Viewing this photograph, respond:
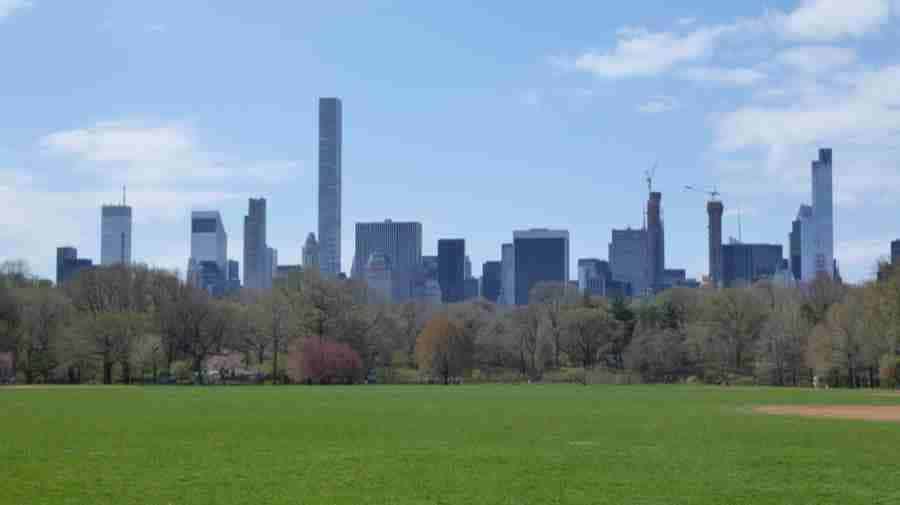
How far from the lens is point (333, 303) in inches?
4791

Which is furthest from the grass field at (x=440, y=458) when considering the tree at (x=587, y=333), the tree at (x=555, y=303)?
the tree at (x=555, y=303)

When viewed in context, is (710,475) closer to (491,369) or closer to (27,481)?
(27,481)

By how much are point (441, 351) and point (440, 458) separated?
315 feet

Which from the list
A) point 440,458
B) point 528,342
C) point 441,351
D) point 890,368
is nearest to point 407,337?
point 528,342

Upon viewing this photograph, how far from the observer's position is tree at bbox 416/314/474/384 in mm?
125750

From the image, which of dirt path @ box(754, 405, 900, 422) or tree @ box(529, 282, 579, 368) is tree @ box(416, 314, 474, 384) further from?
dirt path @ box(754, 405, 900, 422)

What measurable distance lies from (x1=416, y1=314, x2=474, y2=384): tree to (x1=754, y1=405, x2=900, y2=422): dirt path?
6711 cm

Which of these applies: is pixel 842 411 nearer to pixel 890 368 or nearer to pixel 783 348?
pixel 890 368

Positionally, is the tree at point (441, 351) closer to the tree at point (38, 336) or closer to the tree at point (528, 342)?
the tree at point (528, 342)

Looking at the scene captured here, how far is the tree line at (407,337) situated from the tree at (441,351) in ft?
0.44

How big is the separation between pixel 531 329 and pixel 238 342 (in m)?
39.1

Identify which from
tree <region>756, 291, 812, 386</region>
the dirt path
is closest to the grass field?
the dirt path

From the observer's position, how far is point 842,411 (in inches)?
2201

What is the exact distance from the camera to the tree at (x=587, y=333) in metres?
141
